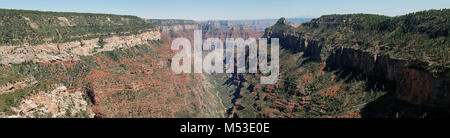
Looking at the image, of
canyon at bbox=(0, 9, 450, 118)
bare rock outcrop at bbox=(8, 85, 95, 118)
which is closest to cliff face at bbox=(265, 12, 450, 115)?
canyon at bbox=(0, 9, 450, 118)

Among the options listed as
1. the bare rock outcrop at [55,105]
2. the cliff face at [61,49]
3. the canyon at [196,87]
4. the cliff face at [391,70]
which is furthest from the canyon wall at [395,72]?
the cliff face at [61,49]

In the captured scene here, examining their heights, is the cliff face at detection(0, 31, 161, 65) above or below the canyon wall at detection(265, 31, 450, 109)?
above

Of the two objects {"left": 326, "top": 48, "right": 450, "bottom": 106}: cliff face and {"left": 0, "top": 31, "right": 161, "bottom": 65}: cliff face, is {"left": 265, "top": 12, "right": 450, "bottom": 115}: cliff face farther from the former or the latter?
{"left": 0, "top": 31, "right": 161, "bottom": 65}: cliff face

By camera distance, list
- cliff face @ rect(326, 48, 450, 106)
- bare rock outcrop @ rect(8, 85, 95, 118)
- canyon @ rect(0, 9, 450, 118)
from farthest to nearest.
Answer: canyon @ rect(0, 9, 450, 118) < bare rock outcrop @ rect(8, 85, 95, 118) < cliff face @ rect(326, 48, 450, 106)

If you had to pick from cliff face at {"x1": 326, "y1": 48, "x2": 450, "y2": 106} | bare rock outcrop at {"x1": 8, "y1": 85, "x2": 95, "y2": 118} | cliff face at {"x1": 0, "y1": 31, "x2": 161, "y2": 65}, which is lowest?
bare rock outcrop at {"x1": 8, "y1": 85, "x2": 95, "y2": 118}

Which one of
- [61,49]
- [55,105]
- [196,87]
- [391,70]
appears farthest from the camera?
[196,87]

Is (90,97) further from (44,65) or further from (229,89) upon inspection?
(229,89)

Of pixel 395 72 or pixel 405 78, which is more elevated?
pixel 395 72

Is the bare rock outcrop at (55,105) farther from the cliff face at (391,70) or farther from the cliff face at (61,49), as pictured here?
the cliff face at (391,70)

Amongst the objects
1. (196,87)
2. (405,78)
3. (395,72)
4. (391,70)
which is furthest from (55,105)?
(391,70)

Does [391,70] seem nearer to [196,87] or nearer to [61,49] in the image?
[196,87]

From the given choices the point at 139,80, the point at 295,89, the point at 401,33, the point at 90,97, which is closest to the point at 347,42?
the point at 401,33
